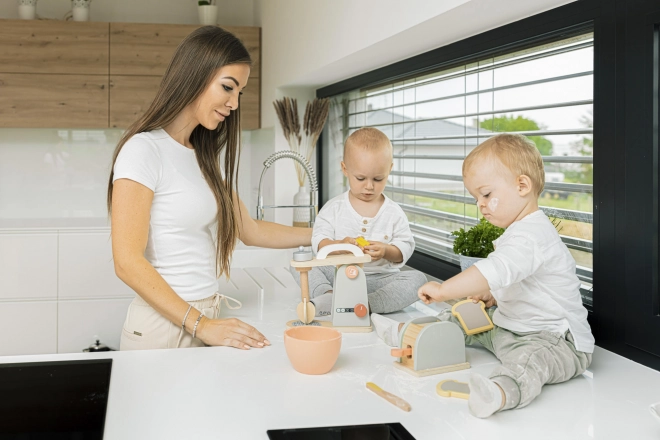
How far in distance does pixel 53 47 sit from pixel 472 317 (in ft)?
10.2

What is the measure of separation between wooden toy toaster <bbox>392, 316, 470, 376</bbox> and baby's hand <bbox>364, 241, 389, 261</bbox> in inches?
17.7

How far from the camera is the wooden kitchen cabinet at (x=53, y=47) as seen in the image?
3.58m

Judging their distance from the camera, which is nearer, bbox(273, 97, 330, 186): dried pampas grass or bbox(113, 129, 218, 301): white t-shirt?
bbox(113, 129, 218, 301): white t-shirt

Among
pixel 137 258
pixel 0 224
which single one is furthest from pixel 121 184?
pixel 0 224

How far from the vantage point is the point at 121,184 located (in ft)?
4.78

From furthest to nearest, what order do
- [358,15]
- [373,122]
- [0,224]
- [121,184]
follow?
[0,224] → [373,122] → [358,15] → [121,184]

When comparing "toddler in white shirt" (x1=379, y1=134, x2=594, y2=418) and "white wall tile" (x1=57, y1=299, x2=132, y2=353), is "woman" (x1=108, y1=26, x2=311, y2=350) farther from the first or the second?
"white wall tile" (x1=57, y1=299, x2=132, y2=353)

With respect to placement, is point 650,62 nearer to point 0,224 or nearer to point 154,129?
point 154,129

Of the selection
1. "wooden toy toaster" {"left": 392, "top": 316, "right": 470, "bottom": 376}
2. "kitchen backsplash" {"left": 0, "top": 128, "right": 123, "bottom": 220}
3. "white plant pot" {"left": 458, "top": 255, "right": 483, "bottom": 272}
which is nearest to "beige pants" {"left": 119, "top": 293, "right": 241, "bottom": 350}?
"wooden toy toaster" {"left": 392, "top": 316, "right": 470, "bottom": 376}

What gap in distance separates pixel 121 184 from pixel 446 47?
41.9 inches

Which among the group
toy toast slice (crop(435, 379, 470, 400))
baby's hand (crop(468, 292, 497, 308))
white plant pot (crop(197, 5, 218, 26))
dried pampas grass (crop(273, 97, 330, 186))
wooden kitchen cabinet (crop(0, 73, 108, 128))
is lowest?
toy toast slice (crop(435, 379, 470, 400))

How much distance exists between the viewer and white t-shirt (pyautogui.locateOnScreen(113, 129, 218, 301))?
58.9 inches

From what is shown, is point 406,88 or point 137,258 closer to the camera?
point 137,258

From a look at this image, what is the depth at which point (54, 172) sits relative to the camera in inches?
160
